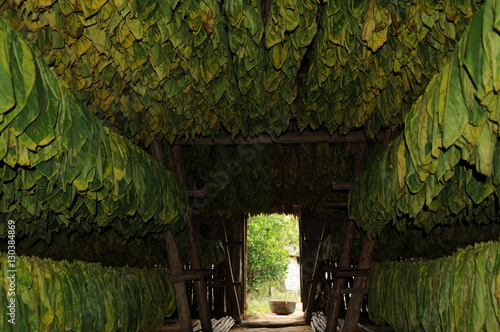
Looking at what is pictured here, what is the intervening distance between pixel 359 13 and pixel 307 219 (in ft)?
35.6

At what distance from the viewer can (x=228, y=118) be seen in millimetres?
5375

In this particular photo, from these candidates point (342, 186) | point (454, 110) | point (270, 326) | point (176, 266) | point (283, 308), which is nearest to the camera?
point (454, 110)

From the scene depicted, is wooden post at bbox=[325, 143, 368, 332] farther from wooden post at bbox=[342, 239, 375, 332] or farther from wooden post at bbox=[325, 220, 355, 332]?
wooden post at bbox=[342, 239, 375, 332]

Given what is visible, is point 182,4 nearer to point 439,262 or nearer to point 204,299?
point 439,262

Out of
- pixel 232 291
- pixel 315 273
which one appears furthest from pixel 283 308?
pixel 232 291

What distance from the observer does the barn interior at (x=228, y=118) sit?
79.7 inches

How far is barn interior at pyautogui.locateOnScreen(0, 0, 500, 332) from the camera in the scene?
203 centimetres

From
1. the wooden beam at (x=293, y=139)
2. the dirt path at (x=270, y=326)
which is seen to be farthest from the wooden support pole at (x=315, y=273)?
the wooden beam at (x=293, y=139)

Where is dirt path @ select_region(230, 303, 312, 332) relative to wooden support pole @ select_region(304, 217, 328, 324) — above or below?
below

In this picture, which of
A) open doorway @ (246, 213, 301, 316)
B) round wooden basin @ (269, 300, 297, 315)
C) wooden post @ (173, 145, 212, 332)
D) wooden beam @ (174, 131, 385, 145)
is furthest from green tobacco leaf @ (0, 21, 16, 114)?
open doorway @ (246, 213, 301, 316)

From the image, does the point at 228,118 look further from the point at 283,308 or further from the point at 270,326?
the point at 283,308

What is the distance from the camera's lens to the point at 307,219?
1361 cm

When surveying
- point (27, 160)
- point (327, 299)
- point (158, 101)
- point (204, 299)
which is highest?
point (158, 101)

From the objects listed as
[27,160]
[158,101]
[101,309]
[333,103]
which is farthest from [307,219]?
[27,160]
